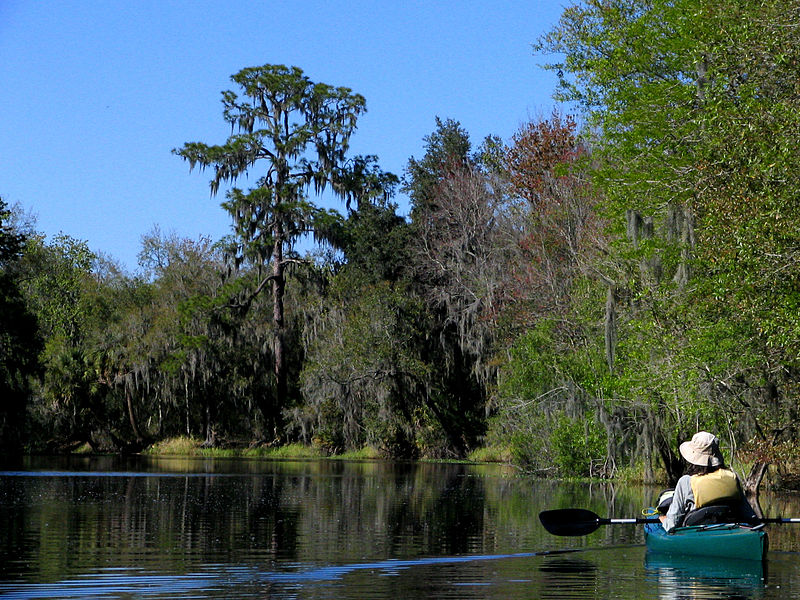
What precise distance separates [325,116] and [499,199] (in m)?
11.5

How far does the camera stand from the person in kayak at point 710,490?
13.3m

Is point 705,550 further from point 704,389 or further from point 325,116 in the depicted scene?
point 325,116

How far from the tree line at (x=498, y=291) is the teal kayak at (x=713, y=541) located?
3.90 meters

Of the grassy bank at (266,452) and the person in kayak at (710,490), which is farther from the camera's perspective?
the grassy bank at (266,452)

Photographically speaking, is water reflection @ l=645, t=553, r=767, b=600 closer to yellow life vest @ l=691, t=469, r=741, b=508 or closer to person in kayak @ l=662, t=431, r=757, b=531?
person in kayak @ l=662, t=431, r=757, b=531

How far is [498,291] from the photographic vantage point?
127ft

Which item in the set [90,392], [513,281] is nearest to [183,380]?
[90,392]

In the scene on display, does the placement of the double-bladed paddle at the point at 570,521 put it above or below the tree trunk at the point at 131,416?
below

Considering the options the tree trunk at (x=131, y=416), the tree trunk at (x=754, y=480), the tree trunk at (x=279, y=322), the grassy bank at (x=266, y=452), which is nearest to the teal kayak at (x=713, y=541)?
the tree trunk at (x=754, y=480)

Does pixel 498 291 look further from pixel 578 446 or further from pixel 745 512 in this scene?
pixel 745 512

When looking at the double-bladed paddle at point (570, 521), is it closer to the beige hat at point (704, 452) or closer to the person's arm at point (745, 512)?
the beige hat at point (704, 452)

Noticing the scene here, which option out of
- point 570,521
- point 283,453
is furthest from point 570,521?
point 283,453

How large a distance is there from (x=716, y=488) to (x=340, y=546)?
16.2ft

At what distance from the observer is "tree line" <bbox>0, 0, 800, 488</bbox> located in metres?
17.5
